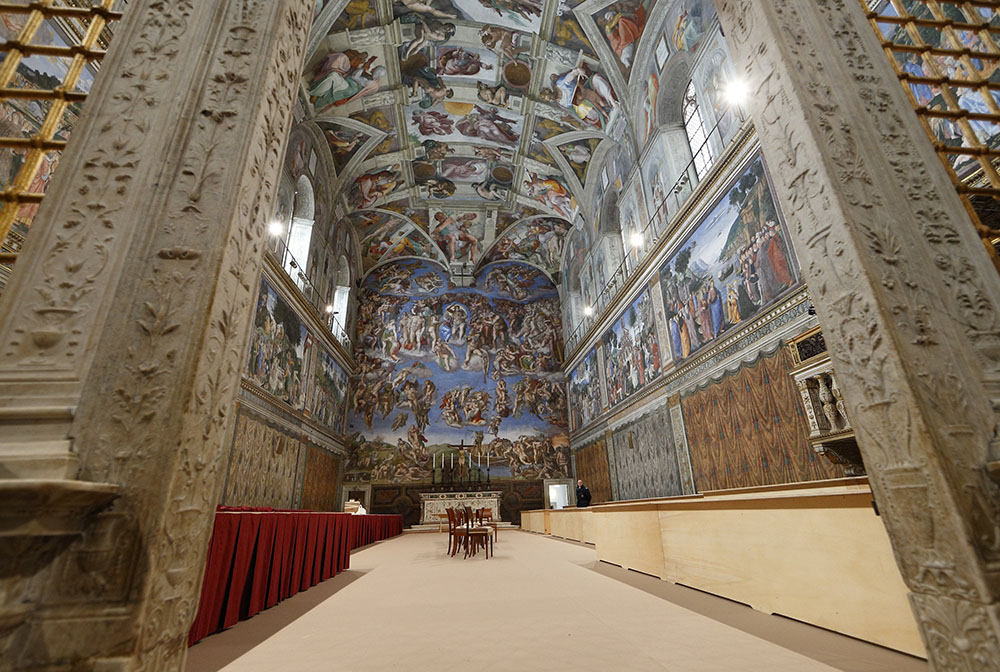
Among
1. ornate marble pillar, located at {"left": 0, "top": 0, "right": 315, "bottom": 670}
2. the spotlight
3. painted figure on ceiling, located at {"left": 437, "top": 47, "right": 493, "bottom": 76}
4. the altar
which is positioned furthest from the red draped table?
painted figure on ceiling, located at {"left": 437, "top": 47, "right": 493, "bottom": 76}

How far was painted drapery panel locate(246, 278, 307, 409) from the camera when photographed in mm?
10500

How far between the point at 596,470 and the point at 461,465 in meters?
5.53

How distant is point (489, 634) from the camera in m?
2.83

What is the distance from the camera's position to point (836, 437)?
4.83 metres

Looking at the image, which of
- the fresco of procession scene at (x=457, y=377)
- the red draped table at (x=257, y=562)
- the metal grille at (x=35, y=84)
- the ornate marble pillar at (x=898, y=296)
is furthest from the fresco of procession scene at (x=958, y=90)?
the fresco of procession scene at (x=457, y=377)

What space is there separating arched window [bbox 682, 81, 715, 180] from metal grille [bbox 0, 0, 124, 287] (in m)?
9.53

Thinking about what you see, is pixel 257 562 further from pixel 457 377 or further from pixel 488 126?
pixel 457 377

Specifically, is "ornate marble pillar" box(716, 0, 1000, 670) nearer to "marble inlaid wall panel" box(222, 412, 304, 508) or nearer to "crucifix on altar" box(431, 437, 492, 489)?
"marble inlaid wall panel" box(222, 412, 304, 508)

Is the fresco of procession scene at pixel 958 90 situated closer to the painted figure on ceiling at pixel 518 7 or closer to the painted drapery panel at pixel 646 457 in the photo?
the painted drapery panel at pixel 646 457

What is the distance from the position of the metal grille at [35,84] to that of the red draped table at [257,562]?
2.28 metres

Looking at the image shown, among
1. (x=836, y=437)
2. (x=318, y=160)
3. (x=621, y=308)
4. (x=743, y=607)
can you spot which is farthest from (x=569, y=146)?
(x=743, y=607)

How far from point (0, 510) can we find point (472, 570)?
532 cm

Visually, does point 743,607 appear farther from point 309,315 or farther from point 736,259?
point 309,315

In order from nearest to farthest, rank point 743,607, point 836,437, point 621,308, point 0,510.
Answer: point 0,510 < point 743,607 < point 836,437 < point 621,308
